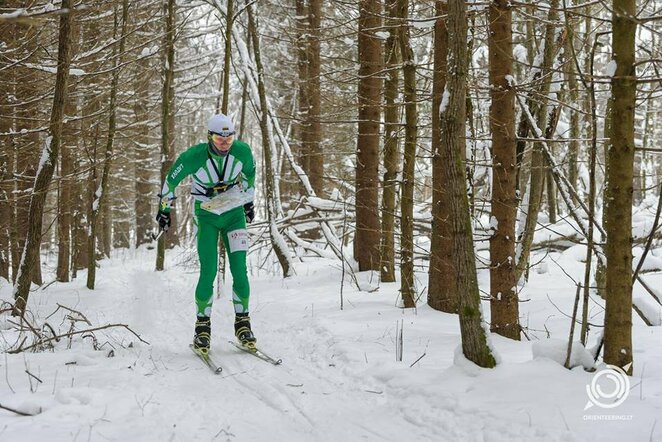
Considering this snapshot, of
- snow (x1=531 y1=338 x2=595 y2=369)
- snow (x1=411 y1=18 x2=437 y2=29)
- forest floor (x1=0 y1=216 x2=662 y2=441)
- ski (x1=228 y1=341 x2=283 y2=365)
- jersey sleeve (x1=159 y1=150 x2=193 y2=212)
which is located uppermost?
snow (x1=411 y1=18 x2=437 y2=29)

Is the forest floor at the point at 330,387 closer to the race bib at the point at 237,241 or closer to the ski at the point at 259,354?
the ski at the point at 259,354

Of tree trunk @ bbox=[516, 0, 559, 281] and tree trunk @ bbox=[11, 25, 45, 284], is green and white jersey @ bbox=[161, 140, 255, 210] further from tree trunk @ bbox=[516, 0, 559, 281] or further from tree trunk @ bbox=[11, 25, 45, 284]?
tree trunk @ bbox=[516, 0, 559, 281]

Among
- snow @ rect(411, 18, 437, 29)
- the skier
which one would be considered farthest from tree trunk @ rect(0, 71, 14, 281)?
snow @ rect(411, 18, 437, 29)

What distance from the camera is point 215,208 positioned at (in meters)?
5.72

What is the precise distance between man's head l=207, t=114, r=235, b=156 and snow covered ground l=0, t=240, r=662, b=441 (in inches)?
82.2

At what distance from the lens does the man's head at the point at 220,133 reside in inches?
215

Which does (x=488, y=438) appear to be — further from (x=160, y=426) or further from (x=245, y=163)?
(x=245, y=163)

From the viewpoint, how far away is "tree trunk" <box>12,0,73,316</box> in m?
6.91

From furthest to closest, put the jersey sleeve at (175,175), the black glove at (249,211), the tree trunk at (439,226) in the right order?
the tree trunk at (439,226) < the black glove at (249,211) < the jersey sleeve at (175,175)

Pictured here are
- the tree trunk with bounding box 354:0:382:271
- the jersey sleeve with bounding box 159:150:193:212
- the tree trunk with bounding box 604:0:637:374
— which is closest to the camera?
the tree trunk with bounding box 604:0:637:374

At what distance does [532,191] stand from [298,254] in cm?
660

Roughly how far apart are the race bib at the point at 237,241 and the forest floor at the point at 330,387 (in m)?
1.04

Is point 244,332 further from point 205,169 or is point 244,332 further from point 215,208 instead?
point 205,169

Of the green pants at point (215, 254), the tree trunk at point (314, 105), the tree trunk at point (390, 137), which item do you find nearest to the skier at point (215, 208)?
the green pants at point (215, 254)
